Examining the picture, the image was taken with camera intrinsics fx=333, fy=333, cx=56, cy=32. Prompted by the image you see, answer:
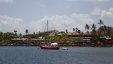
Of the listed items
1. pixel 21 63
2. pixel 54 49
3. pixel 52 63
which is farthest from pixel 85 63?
pixel 54 49

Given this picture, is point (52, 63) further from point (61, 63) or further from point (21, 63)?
point (21, 63)

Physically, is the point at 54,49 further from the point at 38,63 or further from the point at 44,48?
the point at 38,63

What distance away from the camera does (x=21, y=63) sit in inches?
3406

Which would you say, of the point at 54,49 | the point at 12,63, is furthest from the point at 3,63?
the point at 54,49

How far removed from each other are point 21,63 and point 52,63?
809 centimetres

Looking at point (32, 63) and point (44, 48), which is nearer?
point (32, 63)

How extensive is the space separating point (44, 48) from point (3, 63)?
322ft

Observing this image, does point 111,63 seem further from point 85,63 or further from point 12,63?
point 12,63

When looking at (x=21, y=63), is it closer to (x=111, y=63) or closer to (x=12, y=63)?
(x=12, y=63)

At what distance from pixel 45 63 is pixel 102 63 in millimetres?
15009

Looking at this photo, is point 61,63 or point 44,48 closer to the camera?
point 61,63

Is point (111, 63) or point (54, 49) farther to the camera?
point (54, 49)

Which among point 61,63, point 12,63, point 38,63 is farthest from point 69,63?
point 12,63

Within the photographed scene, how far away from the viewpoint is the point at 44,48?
603 feet
